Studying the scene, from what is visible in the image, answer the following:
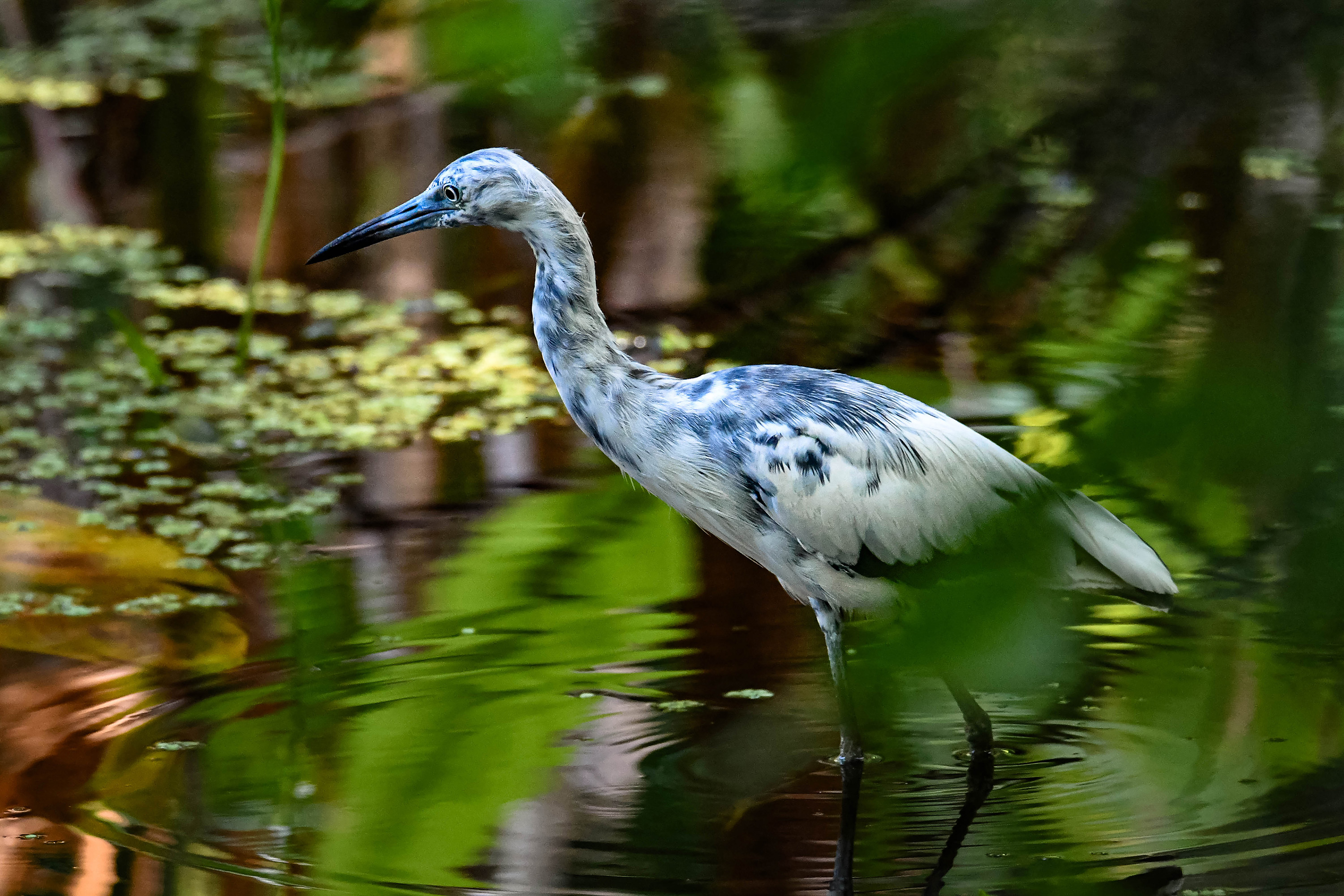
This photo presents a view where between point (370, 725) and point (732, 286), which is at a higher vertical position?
point (732, 286)

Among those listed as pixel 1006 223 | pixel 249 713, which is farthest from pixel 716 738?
pixel 1006 223

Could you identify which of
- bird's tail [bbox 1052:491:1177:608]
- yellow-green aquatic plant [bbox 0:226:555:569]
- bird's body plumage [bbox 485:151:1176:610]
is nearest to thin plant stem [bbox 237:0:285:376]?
yellow-green aquatic plant [bbox 0:226:555:569]

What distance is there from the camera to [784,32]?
2.48 feet

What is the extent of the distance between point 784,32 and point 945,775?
1.88 m

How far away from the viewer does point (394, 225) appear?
2.53m

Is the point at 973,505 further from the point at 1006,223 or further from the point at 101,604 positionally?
the point at 101,604

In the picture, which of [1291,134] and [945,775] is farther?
[945,775]

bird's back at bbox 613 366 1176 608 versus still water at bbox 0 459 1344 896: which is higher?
bird's back at bbox 613 366 1176 608

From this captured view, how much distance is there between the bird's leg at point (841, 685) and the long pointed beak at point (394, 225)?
0.87 meters

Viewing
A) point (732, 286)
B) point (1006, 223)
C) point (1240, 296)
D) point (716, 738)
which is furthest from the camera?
point (716, 738)

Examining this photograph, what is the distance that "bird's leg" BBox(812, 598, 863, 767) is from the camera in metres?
2.37

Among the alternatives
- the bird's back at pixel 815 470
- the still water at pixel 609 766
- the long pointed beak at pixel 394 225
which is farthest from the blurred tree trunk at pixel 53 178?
the bird's back at pixel 815 470

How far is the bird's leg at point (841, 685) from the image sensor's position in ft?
7.78

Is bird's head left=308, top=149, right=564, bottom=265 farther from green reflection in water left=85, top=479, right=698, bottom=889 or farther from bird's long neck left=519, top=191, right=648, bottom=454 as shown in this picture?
green reflection in water left=85, top=479, right=698, bottom=889
